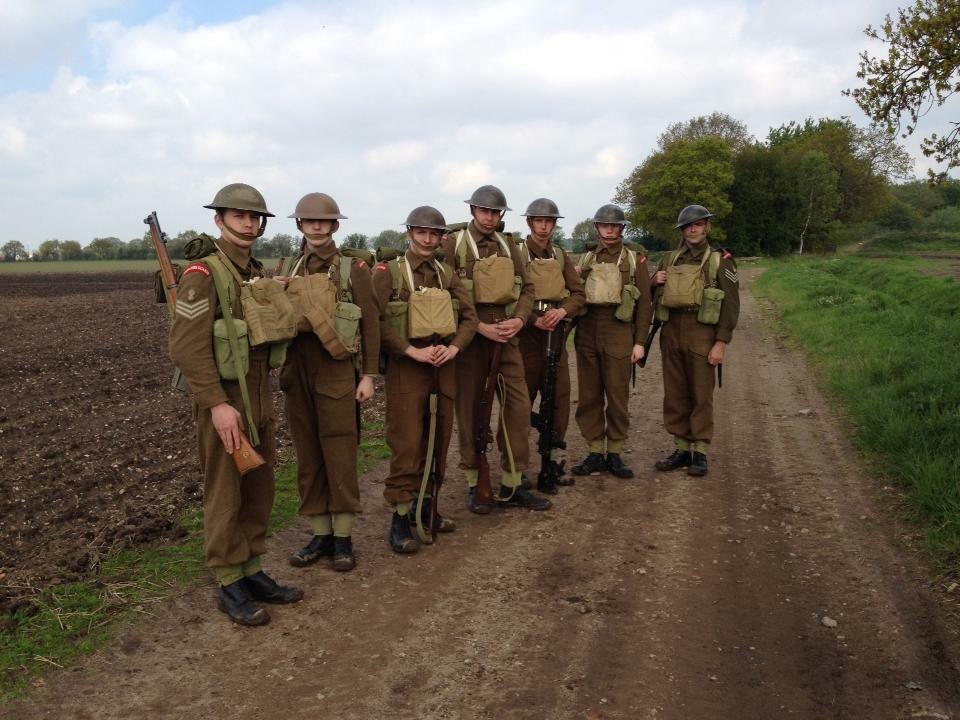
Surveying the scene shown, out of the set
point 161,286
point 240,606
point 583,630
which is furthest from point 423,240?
point 583,630

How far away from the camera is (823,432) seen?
27.9 ft

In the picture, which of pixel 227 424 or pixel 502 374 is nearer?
pixel 227 424

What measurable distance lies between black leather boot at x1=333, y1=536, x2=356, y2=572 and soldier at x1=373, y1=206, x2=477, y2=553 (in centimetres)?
38

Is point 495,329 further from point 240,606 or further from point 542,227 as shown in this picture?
point 240,606

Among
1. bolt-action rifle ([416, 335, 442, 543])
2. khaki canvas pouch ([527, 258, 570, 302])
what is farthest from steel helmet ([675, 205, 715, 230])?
bolt-action rifle ([416, 335, 442, 543])

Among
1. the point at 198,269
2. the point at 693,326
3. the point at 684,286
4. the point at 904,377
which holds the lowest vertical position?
the point at 904,377

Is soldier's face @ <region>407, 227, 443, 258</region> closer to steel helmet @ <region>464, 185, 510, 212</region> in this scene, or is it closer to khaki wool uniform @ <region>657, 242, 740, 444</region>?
steel helmet @ <region>464, 185, 510, 212</region>

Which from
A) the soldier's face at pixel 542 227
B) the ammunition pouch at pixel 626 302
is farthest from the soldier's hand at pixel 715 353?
the soldier's face at pixel 542 227

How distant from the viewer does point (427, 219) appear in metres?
5.51

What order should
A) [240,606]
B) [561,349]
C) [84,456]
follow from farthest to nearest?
1. [84,456]
2. [561,349]
3. [240,606]

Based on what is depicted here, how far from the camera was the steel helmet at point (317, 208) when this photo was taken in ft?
16.1

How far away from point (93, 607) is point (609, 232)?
493 cm

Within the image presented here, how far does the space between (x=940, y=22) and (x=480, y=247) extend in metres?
5.88

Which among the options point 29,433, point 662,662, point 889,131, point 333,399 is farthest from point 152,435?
point 889,131
